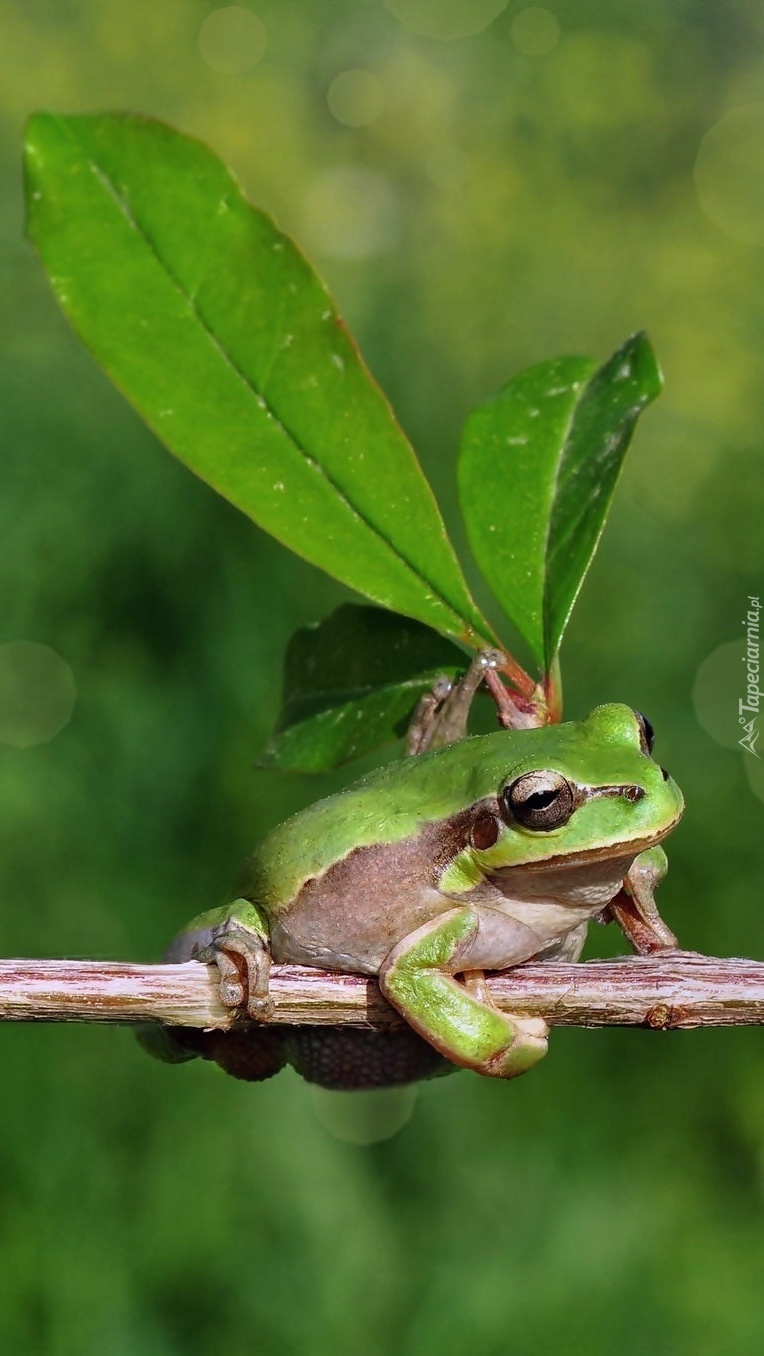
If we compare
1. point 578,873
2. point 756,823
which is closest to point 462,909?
point 578,873

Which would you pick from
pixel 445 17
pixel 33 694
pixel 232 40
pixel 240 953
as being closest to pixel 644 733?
pixel 240 953

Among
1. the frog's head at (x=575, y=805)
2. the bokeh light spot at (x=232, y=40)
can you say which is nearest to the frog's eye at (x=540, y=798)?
the frog's head at (x=575, y=805)

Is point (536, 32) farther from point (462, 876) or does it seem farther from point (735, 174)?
point (462, 876)

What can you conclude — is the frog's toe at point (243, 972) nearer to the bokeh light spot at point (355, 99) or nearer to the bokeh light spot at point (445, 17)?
the bokeh light spot at point (355, 99)

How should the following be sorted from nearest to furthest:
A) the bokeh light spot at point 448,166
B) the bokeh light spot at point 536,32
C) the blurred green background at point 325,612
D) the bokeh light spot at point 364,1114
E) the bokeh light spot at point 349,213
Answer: the blurred green background at point 325,612
the bokeh light spot at point 364,1114
the bokeh light spot at point 349,213
the bokeh light spot at point 448,166
the bokeh light spot at point 536,32

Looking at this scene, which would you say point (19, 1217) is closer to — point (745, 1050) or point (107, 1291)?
point (107, 1291)
